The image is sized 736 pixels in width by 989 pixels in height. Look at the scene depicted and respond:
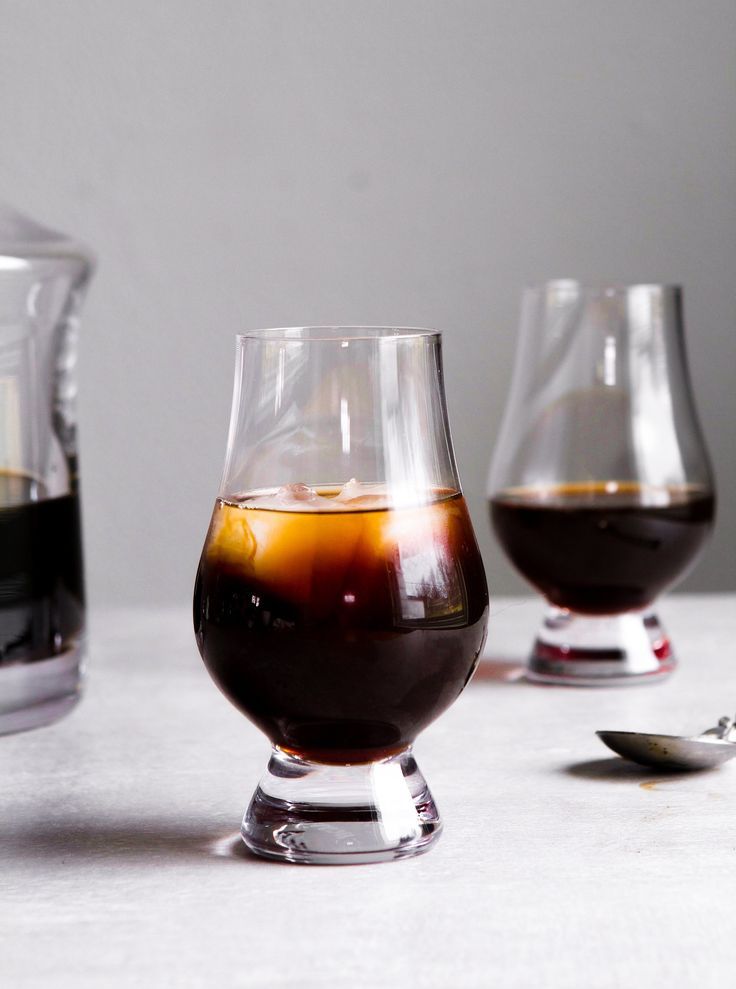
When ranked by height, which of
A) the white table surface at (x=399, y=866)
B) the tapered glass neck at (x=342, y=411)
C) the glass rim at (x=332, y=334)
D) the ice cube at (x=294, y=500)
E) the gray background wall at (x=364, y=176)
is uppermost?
the gray background wall at (x=364, y=176)

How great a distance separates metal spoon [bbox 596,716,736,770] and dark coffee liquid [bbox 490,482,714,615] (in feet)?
0.73

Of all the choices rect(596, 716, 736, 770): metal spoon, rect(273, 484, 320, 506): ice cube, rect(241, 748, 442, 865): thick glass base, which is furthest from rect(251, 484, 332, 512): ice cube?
rect(596, 716, 736, 770): metal spoon

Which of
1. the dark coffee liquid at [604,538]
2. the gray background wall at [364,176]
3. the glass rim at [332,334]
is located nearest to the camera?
the glass rim at [332,334]

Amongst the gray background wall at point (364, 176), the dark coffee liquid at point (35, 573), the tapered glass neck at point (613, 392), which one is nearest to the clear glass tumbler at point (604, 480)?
the tapered glass neck at point (613, 392)

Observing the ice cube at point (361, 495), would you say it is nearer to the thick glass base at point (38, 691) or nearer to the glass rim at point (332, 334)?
the glass rim at point (332, 334)

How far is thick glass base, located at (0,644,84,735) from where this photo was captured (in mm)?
982

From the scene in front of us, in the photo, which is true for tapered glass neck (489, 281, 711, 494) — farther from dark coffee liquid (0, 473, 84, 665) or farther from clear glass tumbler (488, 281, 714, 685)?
dark coffee liquid (0, 473, 84, 665)

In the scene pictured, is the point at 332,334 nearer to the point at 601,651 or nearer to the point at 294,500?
the point at 294,500

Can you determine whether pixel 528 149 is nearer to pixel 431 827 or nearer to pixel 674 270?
pixel 674 270

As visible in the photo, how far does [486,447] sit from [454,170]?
0.49 metres

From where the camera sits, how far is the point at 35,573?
0.98m

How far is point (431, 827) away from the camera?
75cm

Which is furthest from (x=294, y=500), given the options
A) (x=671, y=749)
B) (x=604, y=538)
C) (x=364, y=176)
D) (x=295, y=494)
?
(x=364, y=176)

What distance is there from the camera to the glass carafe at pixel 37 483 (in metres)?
0.97
